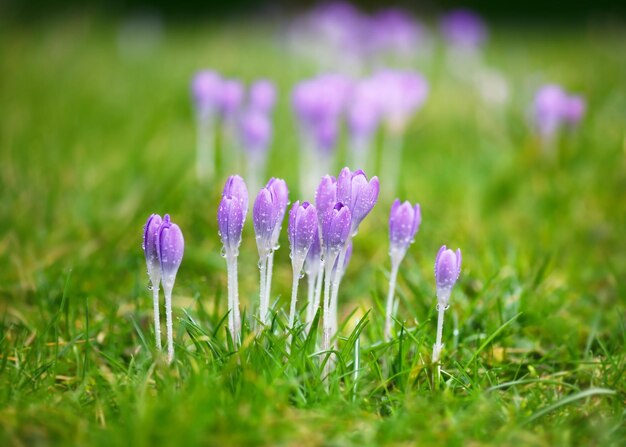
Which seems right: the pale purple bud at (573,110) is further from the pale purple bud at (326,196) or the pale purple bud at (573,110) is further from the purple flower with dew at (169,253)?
the purple flower with dew at (169,253)

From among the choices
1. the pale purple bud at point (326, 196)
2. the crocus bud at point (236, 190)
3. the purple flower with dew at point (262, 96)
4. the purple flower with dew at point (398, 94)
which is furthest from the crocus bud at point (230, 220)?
the purple flower with dew at point (398, 94)

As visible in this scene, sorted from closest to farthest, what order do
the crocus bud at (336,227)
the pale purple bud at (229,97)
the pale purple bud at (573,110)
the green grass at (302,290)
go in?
the green grass at (302,290) → the crocus bud at (336,227) → the pale purple bud at (229,97) → the pale purple bud at (573,110)

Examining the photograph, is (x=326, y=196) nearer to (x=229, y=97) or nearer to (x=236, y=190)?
(x=236, y=190)

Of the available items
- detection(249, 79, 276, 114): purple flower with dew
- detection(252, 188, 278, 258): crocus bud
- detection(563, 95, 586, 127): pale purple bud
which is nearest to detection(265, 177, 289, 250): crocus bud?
detection(252, 188, 278, 258): crocus bud

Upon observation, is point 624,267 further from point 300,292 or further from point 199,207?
point 199,207

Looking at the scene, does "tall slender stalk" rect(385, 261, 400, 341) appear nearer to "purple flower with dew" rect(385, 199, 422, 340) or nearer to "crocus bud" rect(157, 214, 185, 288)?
"purple flower with dew" rect(385, 199, 422, 340)

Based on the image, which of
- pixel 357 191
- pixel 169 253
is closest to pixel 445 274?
pixel 357 191

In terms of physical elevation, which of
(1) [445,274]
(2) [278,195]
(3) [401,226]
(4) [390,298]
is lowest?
(4) [390,298]
